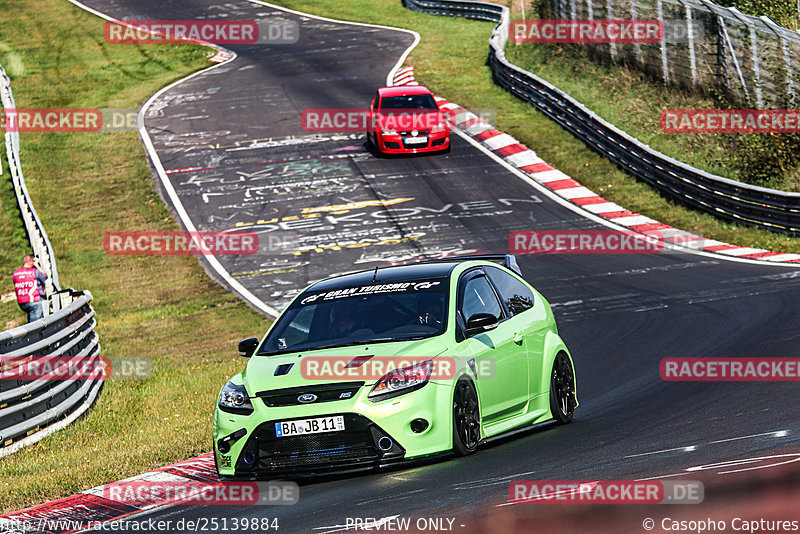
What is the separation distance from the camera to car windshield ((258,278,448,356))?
8555mm

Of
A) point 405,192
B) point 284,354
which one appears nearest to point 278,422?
point 284,354

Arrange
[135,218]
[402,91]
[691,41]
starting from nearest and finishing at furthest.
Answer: [135,218]
[691,41]
[402,91]

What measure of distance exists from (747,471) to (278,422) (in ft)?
10.2

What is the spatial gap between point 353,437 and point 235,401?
966 mm

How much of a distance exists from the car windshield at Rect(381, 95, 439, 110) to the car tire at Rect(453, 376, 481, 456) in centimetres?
2308

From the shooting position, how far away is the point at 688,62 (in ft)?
93.9

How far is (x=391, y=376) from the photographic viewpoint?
7.86 metres

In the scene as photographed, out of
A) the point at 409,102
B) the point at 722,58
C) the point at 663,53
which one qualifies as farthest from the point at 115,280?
the point at 663,53

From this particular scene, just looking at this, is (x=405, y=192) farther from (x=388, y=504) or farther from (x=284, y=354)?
(x=388, y=504)

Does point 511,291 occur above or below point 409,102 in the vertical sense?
above

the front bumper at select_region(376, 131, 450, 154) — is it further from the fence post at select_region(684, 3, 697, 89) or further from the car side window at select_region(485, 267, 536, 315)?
the car side window at select_region(485, 267, 536, 315)

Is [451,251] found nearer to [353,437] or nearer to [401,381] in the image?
[401,381]

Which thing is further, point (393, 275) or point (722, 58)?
point (722, 58)

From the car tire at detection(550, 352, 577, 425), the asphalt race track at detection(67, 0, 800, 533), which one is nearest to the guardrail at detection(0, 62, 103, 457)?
the asphalt race track at detection(67, 0, 800, 533)
